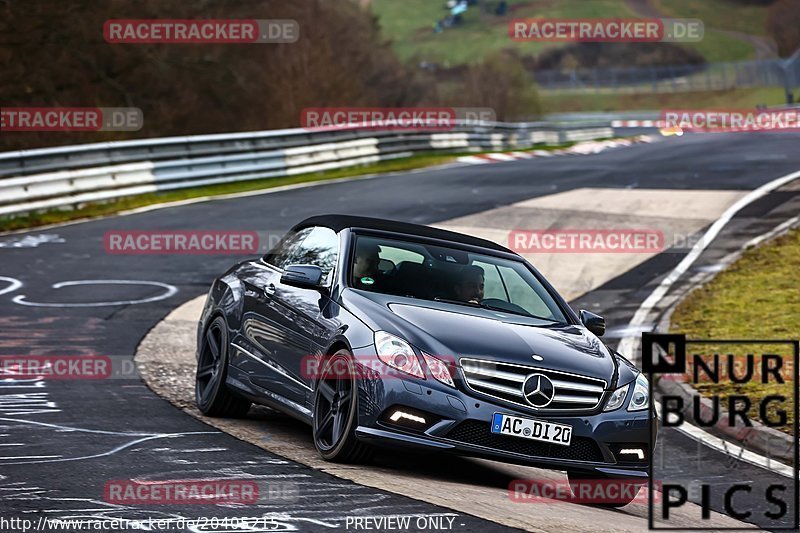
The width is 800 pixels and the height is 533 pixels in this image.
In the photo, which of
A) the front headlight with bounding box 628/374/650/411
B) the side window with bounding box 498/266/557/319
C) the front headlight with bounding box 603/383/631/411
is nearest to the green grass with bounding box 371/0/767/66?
the side window with bounding box 498/266/557/319

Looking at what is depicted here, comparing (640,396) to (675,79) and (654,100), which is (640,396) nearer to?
(654,100)

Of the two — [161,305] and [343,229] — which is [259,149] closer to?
[161,305]

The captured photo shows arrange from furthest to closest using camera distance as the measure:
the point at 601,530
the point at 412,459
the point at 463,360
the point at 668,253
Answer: the point at 668,253
the point at 412,459
the point at 463,360
the point at 601,530

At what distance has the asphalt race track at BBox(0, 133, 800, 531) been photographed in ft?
22.3

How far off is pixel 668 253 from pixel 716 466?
33.4 feet

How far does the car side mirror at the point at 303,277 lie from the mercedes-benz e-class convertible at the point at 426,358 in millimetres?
10

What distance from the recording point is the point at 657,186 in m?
26.0

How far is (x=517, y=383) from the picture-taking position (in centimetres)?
762

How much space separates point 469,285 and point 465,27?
164768mm

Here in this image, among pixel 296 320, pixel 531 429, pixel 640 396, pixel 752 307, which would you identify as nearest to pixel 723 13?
pixel 752 307

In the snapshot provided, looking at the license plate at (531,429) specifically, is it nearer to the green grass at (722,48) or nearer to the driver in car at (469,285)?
the driver in car at (469,285)

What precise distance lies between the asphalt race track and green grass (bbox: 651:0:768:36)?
379ft

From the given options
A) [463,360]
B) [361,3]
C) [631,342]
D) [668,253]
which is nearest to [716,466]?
[463,360]

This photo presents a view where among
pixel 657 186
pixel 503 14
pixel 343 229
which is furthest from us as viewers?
pixel 503 14
